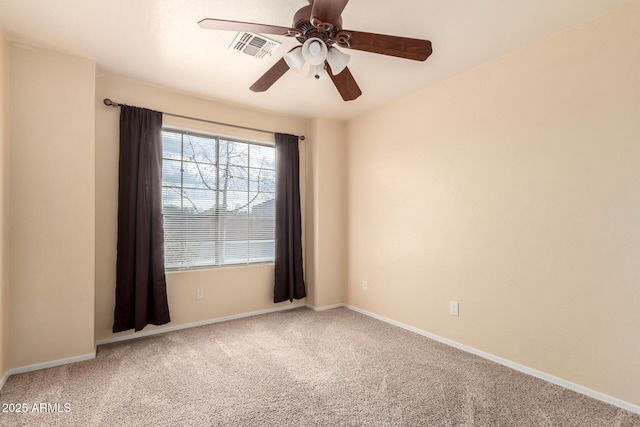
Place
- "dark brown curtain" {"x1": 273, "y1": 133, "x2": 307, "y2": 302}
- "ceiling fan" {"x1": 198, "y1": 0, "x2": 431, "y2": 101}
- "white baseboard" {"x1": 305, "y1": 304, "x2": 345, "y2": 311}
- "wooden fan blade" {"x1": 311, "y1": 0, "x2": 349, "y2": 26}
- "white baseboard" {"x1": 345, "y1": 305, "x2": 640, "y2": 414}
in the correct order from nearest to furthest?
"wooden fan blade" {"x1": 311, "y1": 0, "x2": 349, "y2": 26} → "ceiling fan" {"x1": 198, "y1": 0, "x2": 431, "y2": 101} → "white baseboard" {"x1": 345, "y1": 305, "x2": 640, "y2": 414} → "dark brown curtain" {"x1": 273, "y1": 133, "x2": 307, "y2": 302} → "white baseboard" {"x1": 305, "y1": 304, "x2": 345, "y2": 311}

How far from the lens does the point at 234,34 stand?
2342 mm

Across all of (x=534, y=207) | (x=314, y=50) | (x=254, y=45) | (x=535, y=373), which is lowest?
(x=535, y=373)

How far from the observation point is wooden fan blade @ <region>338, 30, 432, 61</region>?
1.81 meters

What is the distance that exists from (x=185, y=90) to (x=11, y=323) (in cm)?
250

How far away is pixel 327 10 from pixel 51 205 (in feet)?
8.43

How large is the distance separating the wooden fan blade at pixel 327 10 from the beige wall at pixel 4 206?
7.78 ft

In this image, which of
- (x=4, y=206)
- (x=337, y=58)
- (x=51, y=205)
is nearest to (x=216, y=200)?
(x=51, y=205)

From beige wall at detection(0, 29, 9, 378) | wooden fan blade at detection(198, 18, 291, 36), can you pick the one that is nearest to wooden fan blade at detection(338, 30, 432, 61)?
wooden fan blade at detection(198, 18, 291, 36)

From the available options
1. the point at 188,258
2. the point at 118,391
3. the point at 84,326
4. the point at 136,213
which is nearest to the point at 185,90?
the point at 136,213

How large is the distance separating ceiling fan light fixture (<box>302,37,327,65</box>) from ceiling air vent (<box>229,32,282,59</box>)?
774 mm

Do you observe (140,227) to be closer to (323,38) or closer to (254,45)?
(254,45)

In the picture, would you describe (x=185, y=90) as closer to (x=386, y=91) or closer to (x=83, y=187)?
(x=83, y=187)

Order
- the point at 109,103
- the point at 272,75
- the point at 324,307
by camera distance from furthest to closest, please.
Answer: the point at 324,307 → the point at 109,103 → the point at 272,75

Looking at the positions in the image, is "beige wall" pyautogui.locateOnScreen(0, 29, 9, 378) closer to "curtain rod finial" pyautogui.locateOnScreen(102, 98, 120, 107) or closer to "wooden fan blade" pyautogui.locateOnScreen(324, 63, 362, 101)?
"curtain rod finial" pyautogui.locateOnScreen(102, 98, 120, 107)
